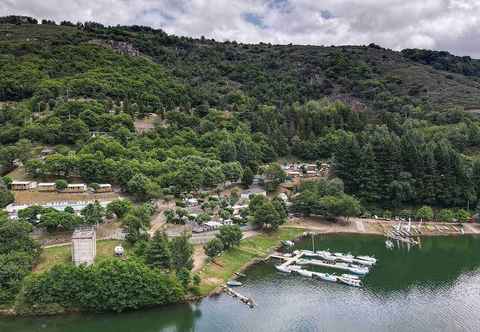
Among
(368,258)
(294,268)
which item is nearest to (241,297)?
(294,268)

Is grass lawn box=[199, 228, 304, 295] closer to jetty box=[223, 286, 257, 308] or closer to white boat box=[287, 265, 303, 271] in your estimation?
jetty box=[223, 286, 257, 308]

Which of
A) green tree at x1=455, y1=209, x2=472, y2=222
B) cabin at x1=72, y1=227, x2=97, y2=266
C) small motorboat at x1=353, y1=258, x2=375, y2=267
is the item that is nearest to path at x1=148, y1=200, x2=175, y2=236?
cabin at x1=72, y1=227, x2=97, y2=266

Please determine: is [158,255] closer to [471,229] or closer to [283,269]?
[283,269]

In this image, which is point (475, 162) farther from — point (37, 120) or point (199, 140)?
point (37, 120)

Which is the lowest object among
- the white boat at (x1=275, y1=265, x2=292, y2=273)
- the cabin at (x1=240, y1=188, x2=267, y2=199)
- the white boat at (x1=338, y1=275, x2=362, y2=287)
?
the white boat at (x1=338, y1=275, x2=362, y2=287)

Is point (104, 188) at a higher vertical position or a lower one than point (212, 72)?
lower

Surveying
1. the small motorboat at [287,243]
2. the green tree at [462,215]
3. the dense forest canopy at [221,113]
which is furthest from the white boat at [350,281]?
the green tree at [462,215]

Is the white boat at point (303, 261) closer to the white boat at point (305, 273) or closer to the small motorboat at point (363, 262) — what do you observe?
the white boat at point (305, 273)
